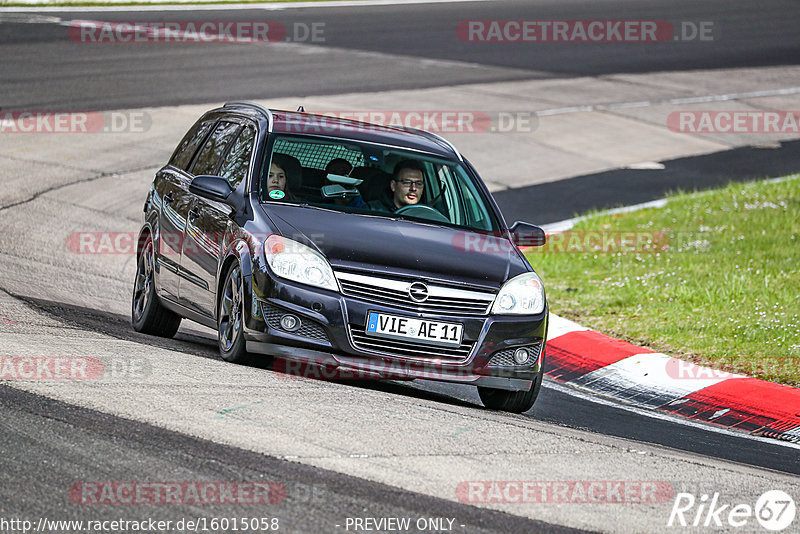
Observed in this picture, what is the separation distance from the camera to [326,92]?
22391 millimetres

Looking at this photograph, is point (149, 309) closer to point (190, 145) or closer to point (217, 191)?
point (190, 145)

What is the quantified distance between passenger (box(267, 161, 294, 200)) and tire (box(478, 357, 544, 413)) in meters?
1.77

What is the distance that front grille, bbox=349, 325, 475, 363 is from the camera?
7.34 metres

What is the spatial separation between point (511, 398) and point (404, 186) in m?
1.65

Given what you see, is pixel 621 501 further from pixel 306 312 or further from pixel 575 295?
pixel 575 295

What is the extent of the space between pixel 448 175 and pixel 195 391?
3.03 metres

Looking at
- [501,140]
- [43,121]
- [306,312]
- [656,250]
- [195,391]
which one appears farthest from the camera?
[501,140]

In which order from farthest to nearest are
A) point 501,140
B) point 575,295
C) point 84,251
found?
1. point 501,140
2. point 84,251
3. point 575,295

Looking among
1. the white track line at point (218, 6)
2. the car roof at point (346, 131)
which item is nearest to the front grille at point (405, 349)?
the car roof at point (346, 131)

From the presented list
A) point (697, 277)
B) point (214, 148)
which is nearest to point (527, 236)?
point (214, 148)

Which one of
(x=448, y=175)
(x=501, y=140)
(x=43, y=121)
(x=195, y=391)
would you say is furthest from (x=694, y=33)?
(x=195, y=391)

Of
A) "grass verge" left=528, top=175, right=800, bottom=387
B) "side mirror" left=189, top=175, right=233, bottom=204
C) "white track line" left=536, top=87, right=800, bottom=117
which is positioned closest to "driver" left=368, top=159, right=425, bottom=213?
"side mirror" left=189, top=175, right=233, bottom=204

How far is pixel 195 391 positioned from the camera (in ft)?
21.6

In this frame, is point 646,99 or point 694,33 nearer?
point 646,99
